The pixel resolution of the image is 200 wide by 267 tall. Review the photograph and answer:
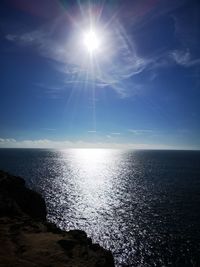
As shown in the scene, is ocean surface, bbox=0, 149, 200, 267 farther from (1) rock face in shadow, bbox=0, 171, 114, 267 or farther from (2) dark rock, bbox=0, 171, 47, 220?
(1) rock face in shadow, bbox=0, 171, 114, 267

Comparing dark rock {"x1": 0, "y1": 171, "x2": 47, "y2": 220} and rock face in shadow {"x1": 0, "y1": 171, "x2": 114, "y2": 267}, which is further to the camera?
dark rock {"x1": 0, "y1": 171, "x2": 47, "y2": 220}

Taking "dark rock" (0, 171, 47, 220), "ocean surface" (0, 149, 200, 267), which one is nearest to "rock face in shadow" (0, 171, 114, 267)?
"dark rock" (0, 171, 47, 220)

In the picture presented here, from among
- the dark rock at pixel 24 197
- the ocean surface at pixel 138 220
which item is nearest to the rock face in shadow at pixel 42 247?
the dark rock at pixel 24 197

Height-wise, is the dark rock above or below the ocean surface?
above

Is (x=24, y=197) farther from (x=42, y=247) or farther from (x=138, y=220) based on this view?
(x=138, y=220)

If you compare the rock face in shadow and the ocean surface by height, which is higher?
the rock face in shadow

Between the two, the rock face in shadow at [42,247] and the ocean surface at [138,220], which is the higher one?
the rock face in shadow at [42,247]

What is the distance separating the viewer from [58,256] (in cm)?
2098

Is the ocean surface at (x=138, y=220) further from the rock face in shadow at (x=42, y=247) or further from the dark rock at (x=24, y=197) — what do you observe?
the rock face in shadow at (x=42, y=247)

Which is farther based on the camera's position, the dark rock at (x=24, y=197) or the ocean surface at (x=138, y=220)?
the dark rock at (x=24, y=197)

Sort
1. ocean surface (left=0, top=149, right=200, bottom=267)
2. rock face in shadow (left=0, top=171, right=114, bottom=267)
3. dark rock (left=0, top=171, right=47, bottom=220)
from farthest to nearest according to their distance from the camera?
dark rock (left=0, top=171, right=47, bottom=220), ocean surface (left=0, top=149, right=200, bottom=267), rock face in shadow (left=0, top=171, right=114, bottom=267)

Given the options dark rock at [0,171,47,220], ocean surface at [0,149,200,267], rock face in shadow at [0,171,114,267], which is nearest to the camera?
rock face in shadow at [0,171,114,267]

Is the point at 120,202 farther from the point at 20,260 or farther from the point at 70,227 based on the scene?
the point at 20,260

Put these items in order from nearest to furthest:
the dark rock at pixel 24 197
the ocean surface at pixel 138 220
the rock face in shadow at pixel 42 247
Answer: the rock face in shadow at pixel 42 247 < the ocean surface at pixel 138 220 < the dark rock at pixel 24 197
